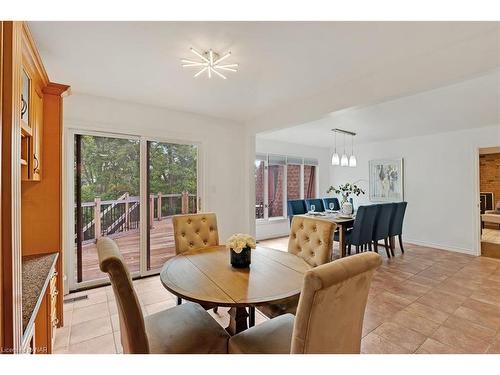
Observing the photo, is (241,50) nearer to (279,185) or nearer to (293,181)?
(279,185)

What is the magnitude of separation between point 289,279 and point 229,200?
2639 mm

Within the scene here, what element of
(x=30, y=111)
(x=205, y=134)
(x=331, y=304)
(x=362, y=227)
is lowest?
(x=362, y=227)

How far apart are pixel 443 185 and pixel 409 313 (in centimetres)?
356

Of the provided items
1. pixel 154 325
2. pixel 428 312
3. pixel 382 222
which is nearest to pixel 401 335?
pixel 428 312

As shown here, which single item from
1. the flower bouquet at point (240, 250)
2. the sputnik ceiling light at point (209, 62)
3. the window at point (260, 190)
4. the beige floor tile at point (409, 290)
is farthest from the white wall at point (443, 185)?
the flower bouquet at point (240, 250)

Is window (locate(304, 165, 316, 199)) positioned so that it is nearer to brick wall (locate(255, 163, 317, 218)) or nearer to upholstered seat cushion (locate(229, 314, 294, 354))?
brick wall (locate(255, 163, 317, 218))

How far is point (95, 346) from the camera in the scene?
195 cm

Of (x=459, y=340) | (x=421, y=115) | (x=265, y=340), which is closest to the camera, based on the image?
(x=265, y=340)

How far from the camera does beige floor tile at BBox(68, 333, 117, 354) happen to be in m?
1.89

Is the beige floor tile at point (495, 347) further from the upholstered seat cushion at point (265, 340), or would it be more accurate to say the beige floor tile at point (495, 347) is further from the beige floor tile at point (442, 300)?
the upholstered seat cushion at point (265, 340)
